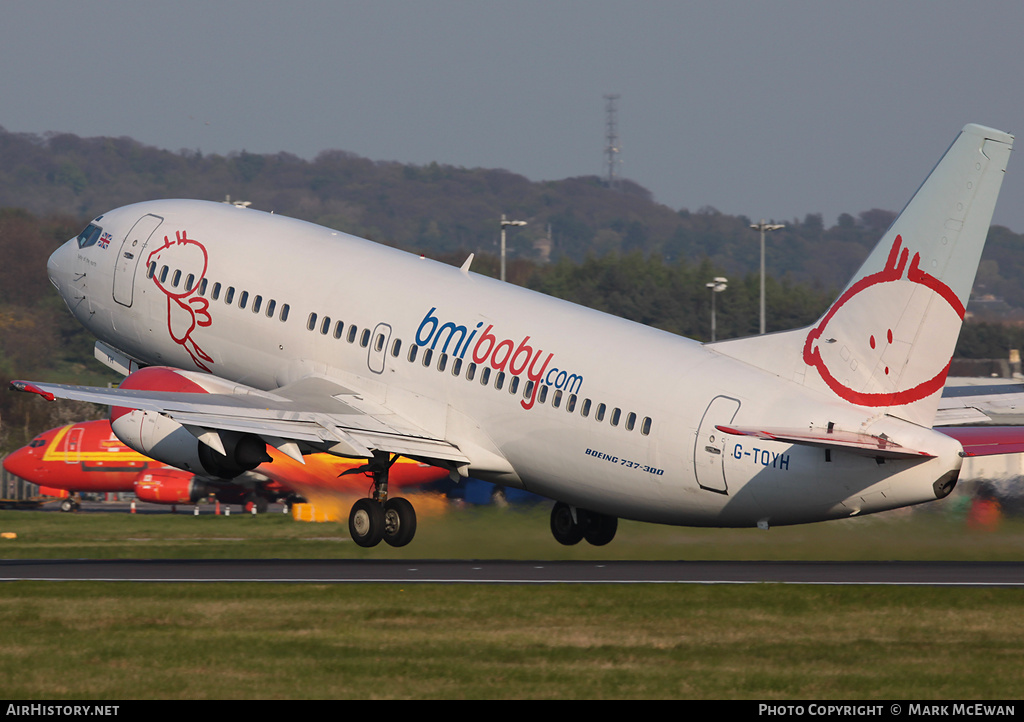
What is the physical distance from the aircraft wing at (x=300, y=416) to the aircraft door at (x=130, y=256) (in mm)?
6371

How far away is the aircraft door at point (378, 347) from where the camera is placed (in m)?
35.4

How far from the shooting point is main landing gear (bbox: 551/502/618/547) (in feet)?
119

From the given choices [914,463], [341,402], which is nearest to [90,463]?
[341,402]

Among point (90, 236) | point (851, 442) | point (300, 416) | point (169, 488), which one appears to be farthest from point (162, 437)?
point (169, 488)

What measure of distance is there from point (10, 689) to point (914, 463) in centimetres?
1736

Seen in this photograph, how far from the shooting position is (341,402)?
3559 cm

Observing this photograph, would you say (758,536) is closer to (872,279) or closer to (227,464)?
(872,279)

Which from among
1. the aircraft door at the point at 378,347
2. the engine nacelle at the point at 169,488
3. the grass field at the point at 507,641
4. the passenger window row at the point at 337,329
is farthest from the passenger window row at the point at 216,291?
the engine nacelle at the point at 169,488

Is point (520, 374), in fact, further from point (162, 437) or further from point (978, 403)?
point (978, 403)

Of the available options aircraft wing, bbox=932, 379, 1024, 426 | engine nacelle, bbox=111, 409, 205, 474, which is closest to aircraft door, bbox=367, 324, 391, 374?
engine nacelle, bbox=111, 409, 205, 474

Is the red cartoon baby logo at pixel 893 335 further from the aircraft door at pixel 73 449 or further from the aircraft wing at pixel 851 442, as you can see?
the aircraft door at pixel 73 449

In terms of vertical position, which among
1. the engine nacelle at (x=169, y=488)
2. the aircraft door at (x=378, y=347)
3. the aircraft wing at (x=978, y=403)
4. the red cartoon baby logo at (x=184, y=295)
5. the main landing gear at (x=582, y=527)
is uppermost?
the red cartoon baby logo at (x=184, y=295)

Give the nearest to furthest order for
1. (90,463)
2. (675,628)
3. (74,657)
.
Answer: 1. (74,657)
2. (675,628)
3. (90,463)

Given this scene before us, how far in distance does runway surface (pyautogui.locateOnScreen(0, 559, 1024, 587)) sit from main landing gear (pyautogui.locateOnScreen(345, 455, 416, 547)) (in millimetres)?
613
